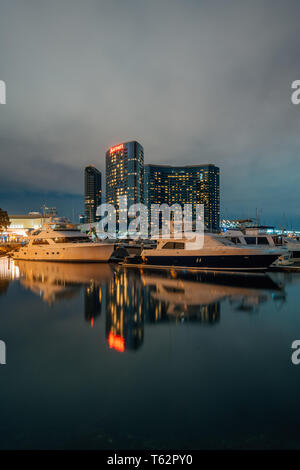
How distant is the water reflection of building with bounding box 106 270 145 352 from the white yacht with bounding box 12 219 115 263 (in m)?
9.80

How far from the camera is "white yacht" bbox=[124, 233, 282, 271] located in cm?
1705

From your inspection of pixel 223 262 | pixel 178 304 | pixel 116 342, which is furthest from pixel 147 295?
pixel 223 262

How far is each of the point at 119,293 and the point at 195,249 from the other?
8.58m

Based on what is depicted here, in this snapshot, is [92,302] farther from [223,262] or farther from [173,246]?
[223,262]

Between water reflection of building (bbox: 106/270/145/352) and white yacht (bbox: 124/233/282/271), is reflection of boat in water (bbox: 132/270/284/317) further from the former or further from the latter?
water reflection of building (bbox: 106/270/145/352)

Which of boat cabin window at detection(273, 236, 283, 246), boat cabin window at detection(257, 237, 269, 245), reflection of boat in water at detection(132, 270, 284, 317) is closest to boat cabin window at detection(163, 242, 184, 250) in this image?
reflection of boat in water at detection(132, 270, 284, 317)

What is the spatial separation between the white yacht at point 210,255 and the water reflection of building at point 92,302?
25.4 feet

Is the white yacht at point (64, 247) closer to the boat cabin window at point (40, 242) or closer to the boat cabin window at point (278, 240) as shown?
the boat cabin window at point (40, 242)

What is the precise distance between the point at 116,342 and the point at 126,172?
Result: 443ft

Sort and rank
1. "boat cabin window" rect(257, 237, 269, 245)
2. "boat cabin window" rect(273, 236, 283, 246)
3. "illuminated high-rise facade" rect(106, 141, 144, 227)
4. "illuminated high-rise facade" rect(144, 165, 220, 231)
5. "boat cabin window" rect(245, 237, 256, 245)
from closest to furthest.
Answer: "boat cabin window" rect(257, 237, 269, 245), "boat cabin window" rect(245, 237, 256, 245), "boat cabin window" rect(273, 236, 283, 246), "illuminated high-rise facade" rect(106, 141, 144, 227), "illuminated high-rise facade" rect(144, 165, 220, 231)

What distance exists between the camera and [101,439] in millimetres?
3326

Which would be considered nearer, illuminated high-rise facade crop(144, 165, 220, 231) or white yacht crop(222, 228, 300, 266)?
white yacht crop(222, 228, 300, 266)

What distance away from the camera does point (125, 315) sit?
9.02 metres
